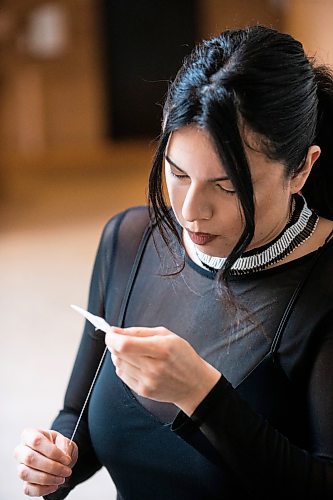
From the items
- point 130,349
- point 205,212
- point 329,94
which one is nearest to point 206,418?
point 130,349

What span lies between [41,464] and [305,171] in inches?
22.1

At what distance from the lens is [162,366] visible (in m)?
1.03

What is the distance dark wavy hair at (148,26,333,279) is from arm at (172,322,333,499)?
0.21 metres

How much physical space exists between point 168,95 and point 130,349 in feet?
1.21

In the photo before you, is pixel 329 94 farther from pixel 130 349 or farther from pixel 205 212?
pixel 130 349

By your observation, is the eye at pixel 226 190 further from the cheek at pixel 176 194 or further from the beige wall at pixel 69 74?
the beige wall at pixel 69 74

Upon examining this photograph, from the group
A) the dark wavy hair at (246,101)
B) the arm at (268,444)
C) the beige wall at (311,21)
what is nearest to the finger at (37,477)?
the arm at (268,444)

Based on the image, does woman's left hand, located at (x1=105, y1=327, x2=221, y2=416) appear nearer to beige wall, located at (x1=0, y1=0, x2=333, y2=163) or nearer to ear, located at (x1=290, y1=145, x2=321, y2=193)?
ear, located at (x1=290, y1=145, x2=321, y2=193)

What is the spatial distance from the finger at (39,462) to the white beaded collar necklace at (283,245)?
37 cm

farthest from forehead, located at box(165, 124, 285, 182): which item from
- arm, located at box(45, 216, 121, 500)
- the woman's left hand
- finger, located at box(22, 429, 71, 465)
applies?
finger, located at box(22, 429, 71, 465)

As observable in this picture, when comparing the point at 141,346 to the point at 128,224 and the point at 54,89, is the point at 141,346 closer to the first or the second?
the point at 128,224

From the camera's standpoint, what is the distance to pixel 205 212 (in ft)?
3.77

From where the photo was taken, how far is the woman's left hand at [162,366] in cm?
102

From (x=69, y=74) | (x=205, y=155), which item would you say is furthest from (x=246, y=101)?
(x=69, y=74)
